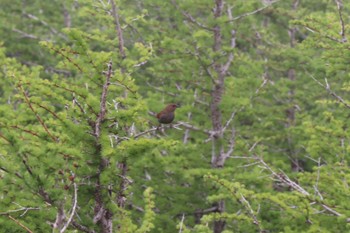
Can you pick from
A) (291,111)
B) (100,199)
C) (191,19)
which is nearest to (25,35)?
(191,19)

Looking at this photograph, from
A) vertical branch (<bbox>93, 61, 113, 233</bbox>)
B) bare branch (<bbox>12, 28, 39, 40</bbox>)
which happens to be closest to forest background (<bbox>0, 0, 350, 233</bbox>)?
vertical branch (<bbox>93, 61, 113, 233</bbox>)

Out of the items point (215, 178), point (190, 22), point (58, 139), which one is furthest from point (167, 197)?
point (58, 139)

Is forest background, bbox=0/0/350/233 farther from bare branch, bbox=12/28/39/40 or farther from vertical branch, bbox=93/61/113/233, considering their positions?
bare branch, bbox=12/28/39/40

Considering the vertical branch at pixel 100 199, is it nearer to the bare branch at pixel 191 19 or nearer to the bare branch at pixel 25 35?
the bare branch at pixel 191 19

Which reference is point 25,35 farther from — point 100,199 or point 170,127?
point 100,199

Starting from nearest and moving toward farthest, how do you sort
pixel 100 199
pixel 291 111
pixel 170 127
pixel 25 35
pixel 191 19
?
pixel 100 199
pixel 170 127
pixel 191 19
pixel 291 111
pixel 25 35

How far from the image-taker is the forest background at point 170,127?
172 inches

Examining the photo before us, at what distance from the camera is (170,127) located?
5.00 metres

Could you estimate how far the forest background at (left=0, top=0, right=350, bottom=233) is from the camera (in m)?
4.37

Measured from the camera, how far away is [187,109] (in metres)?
8.56

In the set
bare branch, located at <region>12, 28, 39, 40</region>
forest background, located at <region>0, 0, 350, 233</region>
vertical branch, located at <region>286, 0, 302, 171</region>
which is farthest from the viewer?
bare branch, located at <region>12, 28, 39, 40</region>

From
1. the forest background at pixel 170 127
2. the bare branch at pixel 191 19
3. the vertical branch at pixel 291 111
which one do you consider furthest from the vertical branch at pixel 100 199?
the vertical branch at pixel 291 111

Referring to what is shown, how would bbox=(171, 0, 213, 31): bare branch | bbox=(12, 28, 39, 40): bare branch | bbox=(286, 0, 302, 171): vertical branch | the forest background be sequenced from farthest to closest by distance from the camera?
bbox=(12, 28, 39, 40): bare branch, bbox=(286, 0, 302, 171): vertical branch, bbox=(171, 0, 213, 31): bare branch, the forest background

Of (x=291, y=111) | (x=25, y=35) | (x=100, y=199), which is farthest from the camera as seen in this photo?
(x=25, y=35)
